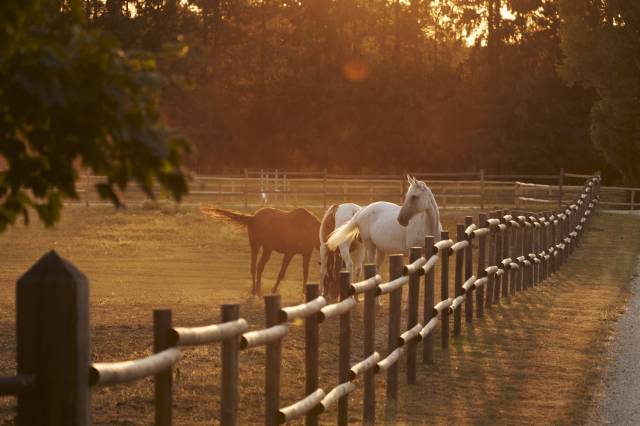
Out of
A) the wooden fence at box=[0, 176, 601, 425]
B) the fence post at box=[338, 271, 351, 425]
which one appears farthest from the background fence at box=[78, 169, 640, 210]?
the fence post at box=[338, 271, 351, 425]

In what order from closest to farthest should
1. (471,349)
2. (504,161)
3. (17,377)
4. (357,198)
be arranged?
1. (17,377)
2. (471,349)
3. (357,198)
4. (504,161)

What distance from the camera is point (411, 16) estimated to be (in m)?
79.8

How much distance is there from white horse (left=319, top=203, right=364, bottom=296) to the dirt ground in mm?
668

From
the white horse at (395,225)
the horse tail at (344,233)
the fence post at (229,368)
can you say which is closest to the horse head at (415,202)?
the white horse at (395,225)

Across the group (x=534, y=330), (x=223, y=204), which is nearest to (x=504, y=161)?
(x=223, y=204)

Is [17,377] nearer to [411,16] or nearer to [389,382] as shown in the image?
[389,382]

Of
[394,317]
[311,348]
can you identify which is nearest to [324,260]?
[394,317]

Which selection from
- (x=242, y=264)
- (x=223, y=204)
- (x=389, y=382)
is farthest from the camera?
(x=223, y=204)

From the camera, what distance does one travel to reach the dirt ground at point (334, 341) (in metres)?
9.30

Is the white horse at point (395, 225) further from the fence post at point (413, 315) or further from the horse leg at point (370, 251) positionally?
the fence post at point (413, 315)

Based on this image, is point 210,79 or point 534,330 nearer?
point 534,330

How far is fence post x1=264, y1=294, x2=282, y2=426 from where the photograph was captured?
21.6ft

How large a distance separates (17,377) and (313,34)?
248ft

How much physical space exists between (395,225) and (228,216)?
2.60 metres
